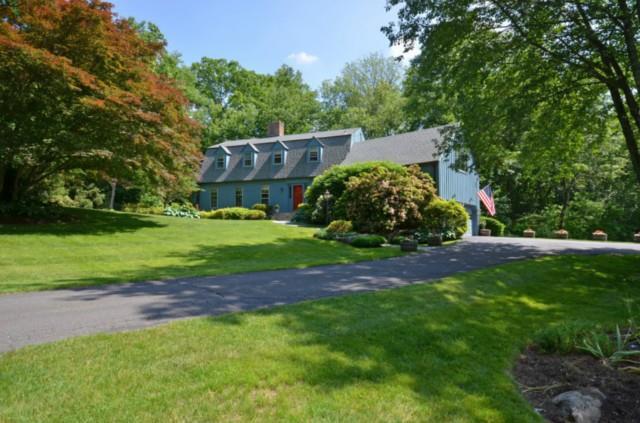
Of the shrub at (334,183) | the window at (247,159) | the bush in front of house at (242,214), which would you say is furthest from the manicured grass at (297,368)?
the window at (247,159)

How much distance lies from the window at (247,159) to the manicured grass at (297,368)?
28255 millimetres

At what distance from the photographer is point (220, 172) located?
114 feet

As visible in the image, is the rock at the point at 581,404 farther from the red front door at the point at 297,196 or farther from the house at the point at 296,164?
the red front door at the point at 297,196

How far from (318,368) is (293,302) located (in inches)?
107

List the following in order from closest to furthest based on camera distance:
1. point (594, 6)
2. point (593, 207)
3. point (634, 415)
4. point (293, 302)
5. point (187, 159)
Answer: point (634, 415)
point (293, 302)
point (594, 6)
point (187, 159)
point (593, 207)

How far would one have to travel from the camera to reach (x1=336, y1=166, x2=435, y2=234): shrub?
59.1 feet

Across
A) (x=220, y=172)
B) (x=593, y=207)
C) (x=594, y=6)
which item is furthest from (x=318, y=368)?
(x=593, y=207)

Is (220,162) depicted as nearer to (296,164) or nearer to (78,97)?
(296,164)

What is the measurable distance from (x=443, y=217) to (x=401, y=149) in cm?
982

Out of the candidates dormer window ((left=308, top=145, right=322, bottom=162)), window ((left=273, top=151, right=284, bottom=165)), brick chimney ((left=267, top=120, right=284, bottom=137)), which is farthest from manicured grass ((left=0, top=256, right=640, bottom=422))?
brick chimney ((left=267, top=120, right=284, bottom=137))

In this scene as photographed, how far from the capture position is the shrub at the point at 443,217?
18.4 m

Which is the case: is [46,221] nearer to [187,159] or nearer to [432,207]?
[187,159]

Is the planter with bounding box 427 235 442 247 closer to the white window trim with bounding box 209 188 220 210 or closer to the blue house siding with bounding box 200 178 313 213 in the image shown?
the blue house siding with bounding box 200 178 313 213

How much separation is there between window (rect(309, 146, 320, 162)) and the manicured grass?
81.5 feet
